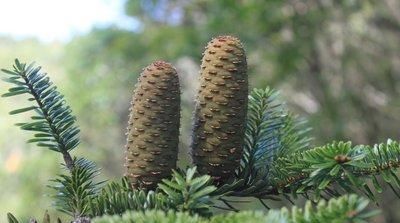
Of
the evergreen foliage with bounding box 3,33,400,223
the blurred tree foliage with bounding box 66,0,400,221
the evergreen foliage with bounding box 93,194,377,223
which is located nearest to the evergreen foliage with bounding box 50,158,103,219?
the evergreen foliage with bounding box 3,33,400,223

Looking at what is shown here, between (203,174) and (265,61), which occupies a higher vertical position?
(265,61)

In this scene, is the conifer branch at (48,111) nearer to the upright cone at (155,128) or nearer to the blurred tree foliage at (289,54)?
the upright cone at (155,128)

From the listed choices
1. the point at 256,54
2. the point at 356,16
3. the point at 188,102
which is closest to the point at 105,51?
the point at 188,102

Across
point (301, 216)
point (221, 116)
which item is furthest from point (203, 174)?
point (301, 216)

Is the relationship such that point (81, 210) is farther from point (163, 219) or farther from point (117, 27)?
point (117, 27)

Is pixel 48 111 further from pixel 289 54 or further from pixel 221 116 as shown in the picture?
pixel 289 54

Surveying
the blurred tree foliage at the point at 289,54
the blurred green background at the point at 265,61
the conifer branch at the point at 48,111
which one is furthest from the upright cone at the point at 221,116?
the blurred tree foliage at the point at 289,54

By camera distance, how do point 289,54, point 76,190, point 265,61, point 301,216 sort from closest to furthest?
point 301,216 < point 76,190 < point 289,54 < point 265,61
